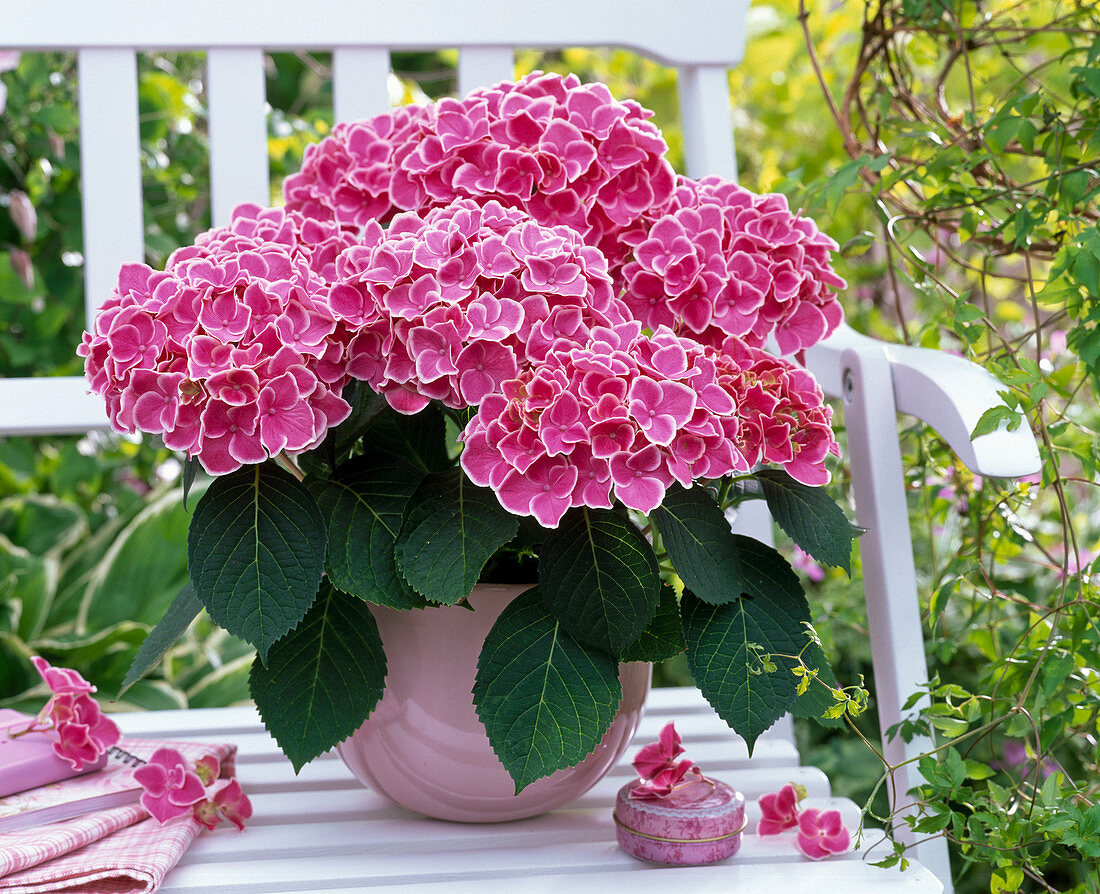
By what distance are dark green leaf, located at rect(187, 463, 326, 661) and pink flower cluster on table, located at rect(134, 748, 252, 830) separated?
0.64ft

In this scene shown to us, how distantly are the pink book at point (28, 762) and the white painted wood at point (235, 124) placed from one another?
584 mm

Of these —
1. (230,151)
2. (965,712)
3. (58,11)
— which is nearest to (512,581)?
(965,712)

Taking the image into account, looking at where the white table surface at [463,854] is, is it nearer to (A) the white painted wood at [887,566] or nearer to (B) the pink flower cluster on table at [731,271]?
(A) the white painted wood at [887,566]

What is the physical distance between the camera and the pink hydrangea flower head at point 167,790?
0.72m

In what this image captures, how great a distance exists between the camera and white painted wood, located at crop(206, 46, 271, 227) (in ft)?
3.69

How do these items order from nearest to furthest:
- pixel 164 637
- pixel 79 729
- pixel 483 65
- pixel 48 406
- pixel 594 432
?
1. pixel 594 432
2. pixel 164 637
3. pixel 79 729
4. pixel 48 406
5. pixel 483 65

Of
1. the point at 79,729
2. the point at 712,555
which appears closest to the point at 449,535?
the point at 712,555

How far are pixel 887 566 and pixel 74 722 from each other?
0.63 metres

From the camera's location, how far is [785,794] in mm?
746

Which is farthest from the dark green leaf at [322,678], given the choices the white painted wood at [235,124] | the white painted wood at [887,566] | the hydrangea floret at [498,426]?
the white painted wood at [235,124]

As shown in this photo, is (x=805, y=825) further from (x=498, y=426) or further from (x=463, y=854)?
(x=498, y=426)

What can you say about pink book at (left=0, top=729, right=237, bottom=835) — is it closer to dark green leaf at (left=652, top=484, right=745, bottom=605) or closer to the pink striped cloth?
the pink striped cloth

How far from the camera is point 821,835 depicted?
716 mm

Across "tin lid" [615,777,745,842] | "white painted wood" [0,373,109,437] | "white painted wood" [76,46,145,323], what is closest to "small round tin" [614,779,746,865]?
"tin lid" [615,777,745,842]
